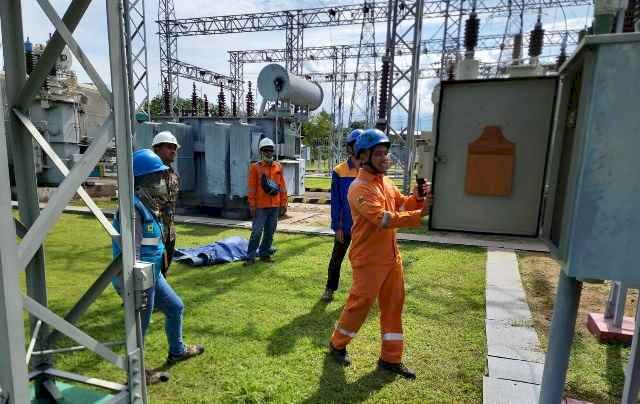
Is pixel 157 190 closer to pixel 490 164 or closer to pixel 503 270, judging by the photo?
pixel 490 164

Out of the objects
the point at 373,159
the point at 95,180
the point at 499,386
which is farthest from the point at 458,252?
the point at 95,180

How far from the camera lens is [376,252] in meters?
2.86

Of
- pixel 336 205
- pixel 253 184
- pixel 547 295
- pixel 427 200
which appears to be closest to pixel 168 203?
pixel 336 205

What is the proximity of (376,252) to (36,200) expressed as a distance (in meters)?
2.16

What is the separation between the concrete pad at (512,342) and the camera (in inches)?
129

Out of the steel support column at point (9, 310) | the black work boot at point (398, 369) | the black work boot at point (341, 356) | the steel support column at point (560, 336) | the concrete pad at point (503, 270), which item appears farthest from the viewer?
the concrete pad at point (503, 270)

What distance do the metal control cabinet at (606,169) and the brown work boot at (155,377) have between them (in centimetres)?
284

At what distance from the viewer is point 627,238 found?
4.26 ft

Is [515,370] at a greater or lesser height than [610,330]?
lesser

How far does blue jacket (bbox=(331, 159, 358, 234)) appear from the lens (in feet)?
13.7

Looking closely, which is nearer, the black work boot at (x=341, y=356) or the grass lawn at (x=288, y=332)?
the grass lawn at (x=288, y=332)

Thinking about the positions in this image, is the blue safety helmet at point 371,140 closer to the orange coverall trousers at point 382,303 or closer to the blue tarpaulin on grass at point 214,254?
the orange coverall trousers at point 382,303

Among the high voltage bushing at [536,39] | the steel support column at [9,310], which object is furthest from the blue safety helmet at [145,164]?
the high voltage bushing at [536,39]

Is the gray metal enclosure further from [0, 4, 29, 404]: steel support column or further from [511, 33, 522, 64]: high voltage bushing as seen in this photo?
[511, 33, 522, 64]: high voltage bushing
